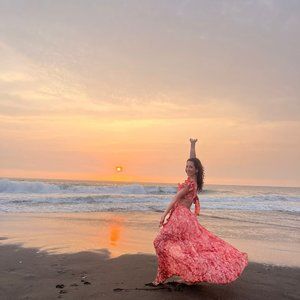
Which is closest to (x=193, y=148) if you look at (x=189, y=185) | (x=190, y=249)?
(x=189, y=185)

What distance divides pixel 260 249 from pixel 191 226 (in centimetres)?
446

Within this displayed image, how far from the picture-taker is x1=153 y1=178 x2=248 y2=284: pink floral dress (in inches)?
221

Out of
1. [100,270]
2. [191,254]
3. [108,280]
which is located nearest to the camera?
[191,254]

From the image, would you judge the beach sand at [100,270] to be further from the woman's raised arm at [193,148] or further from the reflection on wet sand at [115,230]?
the woman's raised arm at [193,148]

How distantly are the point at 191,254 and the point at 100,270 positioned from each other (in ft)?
6.94

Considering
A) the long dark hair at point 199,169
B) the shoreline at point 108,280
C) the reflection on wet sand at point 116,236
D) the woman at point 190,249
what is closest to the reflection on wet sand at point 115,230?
the reflection on wet sand at point 116,236

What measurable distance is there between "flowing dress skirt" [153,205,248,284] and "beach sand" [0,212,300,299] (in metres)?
0.26

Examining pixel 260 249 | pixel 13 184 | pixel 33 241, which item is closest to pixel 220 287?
pixel 260 249

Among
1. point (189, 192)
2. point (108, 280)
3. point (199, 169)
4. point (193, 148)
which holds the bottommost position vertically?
point (108, 280)

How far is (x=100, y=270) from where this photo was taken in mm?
7172

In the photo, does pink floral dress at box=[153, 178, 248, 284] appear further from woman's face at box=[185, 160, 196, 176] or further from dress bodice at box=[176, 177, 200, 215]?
woman's face at box=[185, 160, 196, 176]

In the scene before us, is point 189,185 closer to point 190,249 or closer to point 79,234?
point 190,249

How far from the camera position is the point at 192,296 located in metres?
5.51

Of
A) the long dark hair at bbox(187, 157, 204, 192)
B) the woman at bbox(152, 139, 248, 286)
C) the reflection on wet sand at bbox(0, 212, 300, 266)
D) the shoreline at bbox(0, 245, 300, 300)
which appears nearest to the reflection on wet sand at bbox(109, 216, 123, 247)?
the reflection on wet sand at bbox(0, 212, 300, 266)
